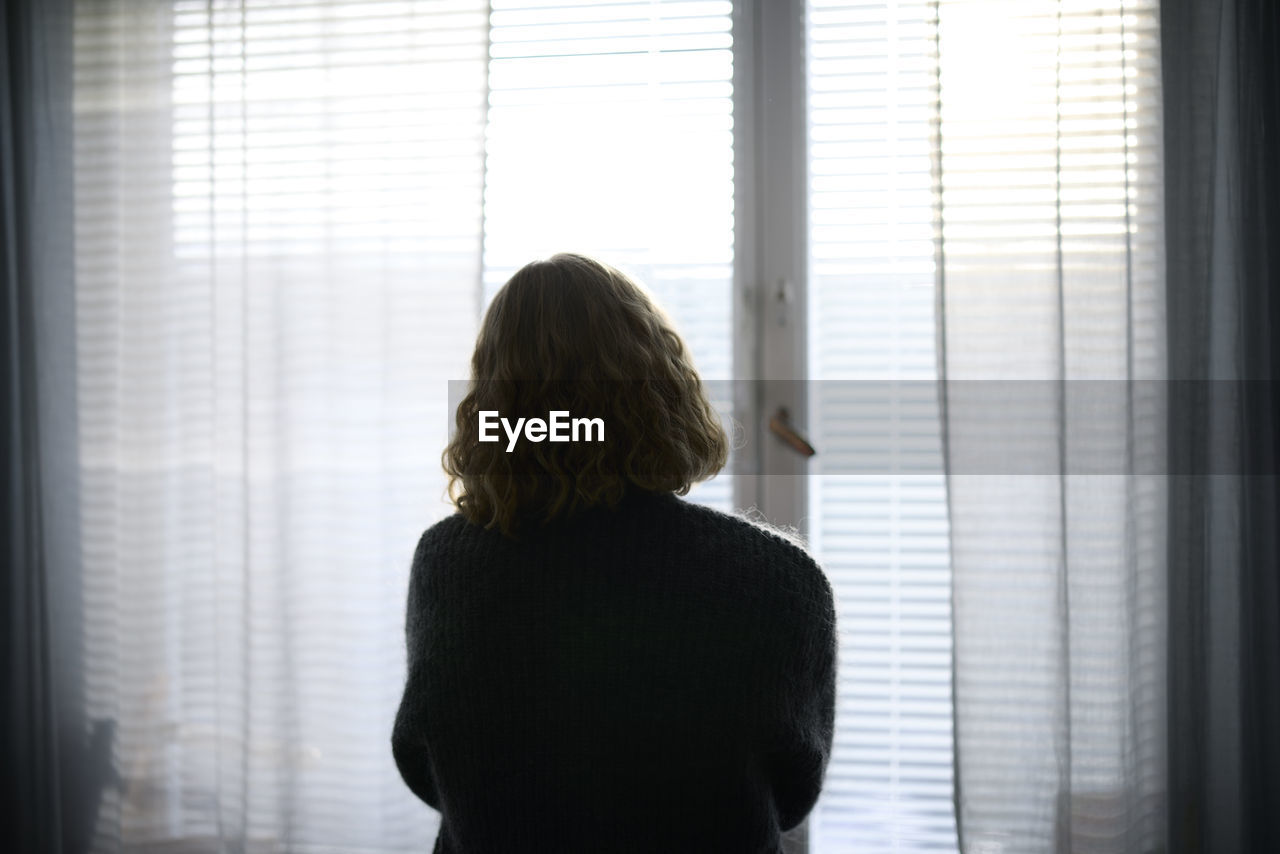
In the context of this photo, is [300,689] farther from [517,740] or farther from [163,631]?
[517,740]

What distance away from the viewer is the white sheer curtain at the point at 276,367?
181 centimetres

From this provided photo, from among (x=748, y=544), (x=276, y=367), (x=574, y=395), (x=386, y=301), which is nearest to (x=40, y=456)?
(x=276, y=367)

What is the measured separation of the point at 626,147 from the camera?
1797 mm

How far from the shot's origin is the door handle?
69.8 inches

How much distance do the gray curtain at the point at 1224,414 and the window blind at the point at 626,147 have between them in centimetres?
74

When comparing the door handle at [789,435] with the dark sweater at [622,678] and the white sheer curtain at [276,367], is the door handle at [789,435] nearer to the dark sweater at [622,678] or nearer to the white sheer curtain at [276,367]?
the white sheer curtain at [276,367]

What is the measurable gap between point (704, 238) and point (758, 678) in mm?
967

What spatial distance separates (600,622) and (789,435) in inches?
32.9

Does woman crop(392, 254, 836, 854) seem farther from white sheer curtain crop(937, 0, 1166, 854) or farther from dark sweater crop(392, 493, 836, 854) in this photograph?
white sheer curtain crop(937, 0, 1166, 854)

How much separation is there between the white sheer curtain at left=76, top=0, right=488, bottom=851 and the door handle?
57cm

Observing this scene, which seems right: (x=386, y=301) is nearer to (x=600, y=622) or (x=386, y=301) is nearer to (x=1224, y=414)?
(x=600, y=622)

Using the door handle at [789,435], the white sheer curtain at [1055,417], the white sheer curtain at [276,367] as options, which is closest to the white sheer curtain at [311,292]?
the white sheer curtain at [276,367]

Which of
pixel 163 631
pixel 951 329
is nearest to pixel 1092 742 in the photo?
pixel 951 329

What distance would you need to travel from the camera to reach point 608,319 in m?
1.04
